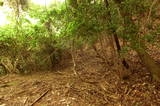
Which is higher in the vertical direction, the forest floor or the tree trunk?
the tree trunk

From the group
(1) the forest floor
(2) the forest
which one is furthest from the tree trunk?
(1) the forest floor

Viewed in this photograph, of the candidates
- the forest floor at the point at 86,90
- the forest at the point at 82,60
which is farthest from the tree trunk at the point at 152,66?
the forest floor at the point at 86,90

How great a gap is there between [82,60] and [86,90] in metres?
2.38

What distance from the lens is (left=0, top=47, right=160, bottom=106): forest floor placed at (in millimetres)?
3045

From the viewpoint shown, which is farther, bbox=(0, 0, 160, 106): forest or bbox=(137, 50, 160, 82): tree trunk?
bbox=(137, 50, 160, 82): tree trunk

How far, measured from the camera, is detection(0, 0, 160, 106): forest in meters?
2.97

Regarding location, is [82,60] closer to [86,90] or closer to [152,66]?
[86,90]

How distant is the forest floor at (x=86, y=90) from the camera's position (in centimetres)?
304

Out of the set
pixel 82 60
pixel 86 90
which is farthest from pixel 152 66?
A: pixel 82 60

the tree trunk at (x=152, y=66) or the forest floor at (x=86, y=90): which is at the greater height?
the tree trunk at (x=152, y=66)

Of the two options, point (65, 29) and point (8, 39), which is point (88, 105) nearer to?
point (65, 29)

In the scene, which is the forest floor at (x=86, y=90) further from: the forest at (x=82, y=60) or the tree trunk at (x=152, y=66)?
the tree trunk at (x=152, y=66)

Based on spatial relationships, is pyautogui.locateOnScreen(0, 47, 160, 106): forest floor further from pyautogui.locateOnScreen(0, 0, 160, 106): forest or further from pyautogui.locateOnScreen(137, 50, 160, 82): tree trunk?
pyautogui.locateOnScreen(137, 50, 160, 82): tree trunk

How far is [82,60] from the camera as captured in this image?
5.75 meters
